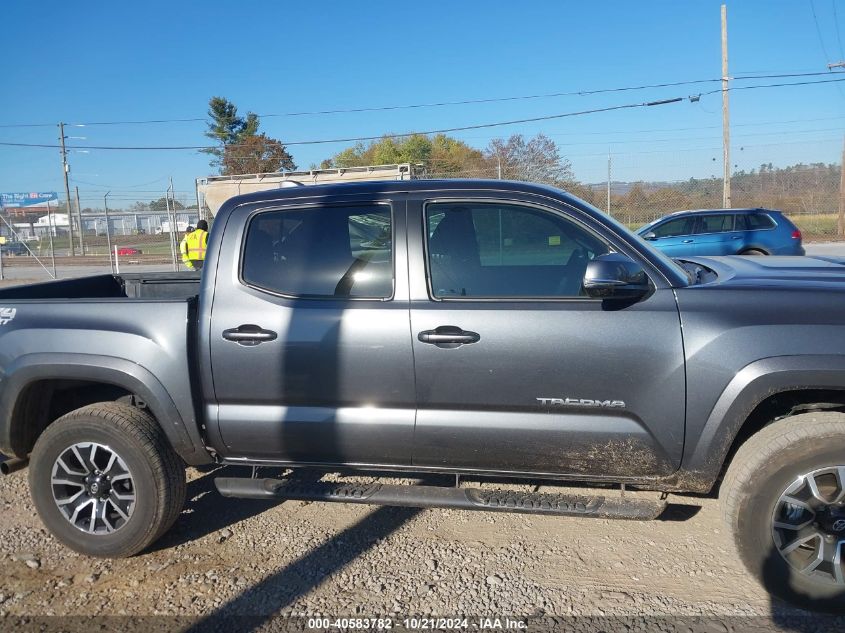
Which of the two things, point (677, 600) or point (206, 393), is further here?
point (206, 393)

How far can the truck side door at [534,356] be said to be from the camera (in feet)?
9.55

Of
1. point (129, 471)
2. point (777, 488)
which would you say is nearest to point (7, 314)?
point (129, 471)

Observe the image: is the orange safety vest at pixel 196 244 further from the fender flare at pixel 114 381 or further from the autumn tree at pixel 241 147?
the autumn tree at pixel 241 147

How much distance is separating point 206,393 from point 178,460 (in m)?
0.48

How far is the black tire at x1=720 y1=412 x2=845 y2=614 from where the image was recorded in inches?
108

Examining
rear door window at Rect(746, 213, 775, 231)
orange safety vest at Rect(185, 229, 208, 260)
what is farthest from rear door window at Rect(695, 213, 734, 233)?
orange safety vest at Rect(185, 229, 208, 260)

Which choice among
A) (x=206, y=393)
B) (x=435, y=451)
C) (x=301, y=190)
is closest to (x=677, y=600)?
(x=435, y=451)

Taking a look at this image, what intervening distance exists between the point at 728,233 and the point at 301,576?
42.5ft

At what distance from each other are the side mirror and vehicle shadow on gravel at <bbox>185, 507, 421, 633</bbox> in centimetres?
182

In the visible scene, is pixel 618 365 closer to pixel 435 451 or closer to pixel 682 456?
pixel 682 456

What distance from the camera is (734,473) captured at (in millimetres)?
2887

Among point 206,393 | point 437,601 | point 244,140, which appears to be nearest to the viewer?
point 437,601

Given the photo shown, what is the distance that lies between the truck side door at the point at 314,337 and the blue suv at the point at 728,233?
1113 centimetres

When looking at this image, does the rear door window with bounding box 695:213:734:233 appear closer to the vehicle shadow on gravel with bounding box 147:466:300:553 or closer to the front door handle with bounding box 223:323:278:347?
the vehicle shadow on gravel with bounding box 147:466:300:553
